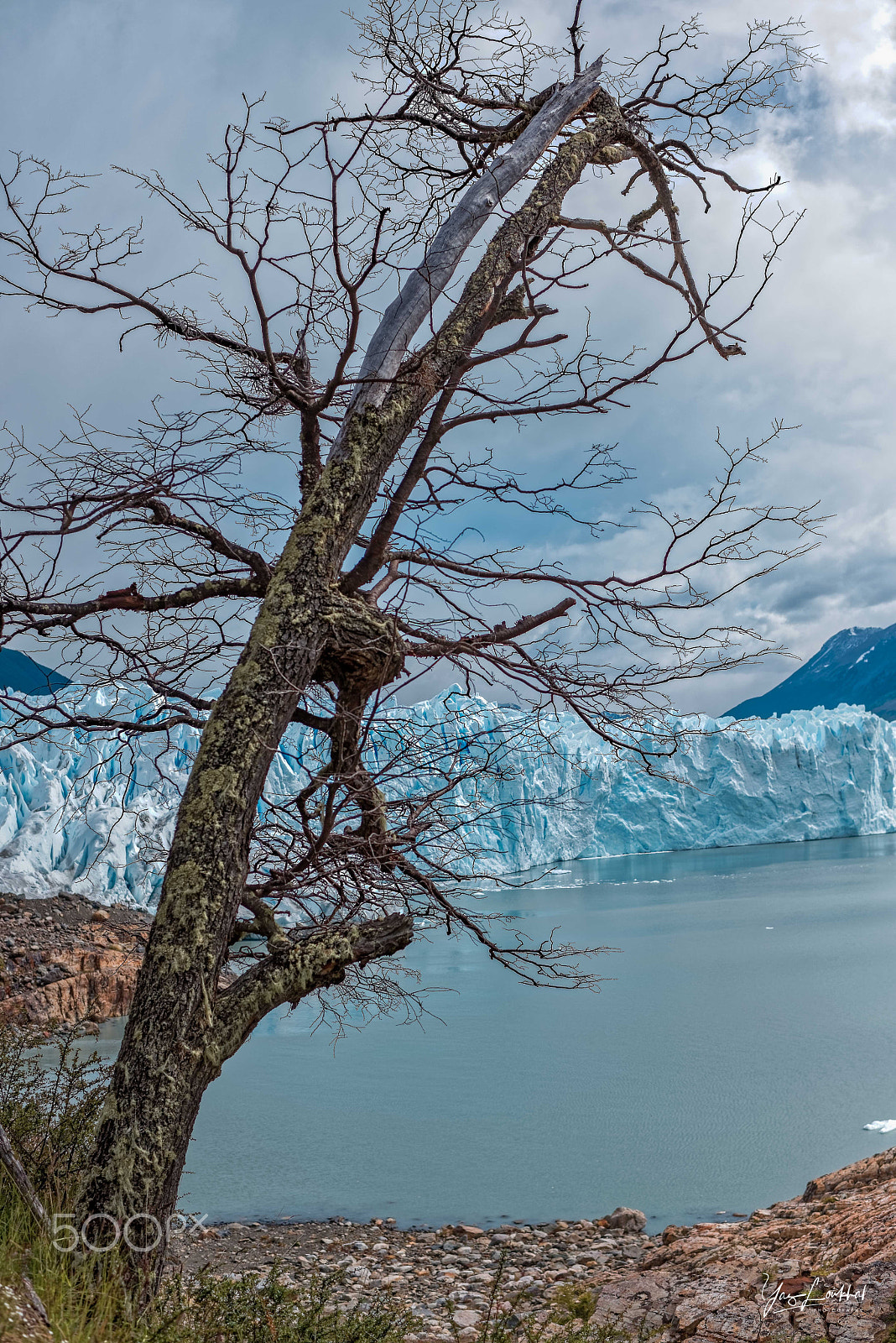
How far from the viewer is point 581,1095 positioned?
948 centimetres

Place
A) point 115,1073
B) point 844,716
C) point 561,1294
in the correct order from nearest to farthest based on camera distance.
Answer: point 115,1073 < point 561,1294 < point 844,716

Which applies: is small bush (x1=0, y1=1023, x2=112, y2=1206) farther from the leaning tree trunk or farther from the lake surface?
the leaning tree trunk

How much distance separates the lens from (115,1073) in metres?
1.75

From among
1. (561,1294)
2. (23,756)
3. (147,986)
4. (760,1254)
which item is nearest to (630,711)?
(147,986)

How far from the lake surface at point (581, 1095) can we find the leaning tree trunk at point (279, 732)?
1.48 m

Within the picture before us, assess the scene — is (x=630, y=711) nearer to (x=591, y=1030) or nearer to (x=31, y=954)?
(x=591, y=1030)

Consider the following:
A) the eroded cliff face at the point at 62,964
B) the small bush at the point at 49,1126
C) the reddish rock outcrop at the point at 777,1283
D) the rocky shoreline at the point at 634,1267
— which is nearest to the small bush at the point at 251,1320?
the rocky shoreline at the point at 634,1267

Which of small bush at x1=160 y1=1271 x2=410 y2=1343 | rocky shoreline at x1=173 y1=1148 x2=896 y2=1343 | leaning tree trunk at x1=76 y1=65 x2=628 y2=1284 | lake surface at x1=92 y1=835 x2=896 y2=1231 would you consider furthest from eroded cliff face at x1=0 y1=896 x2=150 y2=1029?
leaning tree trunk at x1=76 y1=65 x2=628 y2=1284

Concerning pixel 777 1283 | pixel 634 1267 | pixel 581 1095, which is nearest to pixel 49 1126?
pixel 777 1283

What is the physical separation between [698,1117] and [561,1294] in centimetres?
502

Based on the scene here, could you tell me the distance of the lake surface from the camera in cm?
706

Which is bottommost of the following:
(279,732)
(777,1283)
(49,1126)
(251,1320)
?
(777,1283)

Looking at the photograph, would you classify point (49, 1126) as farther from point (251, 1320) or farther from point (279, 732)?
point (279, 732)

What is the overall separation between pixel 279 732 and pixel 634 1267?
4.54 meters
